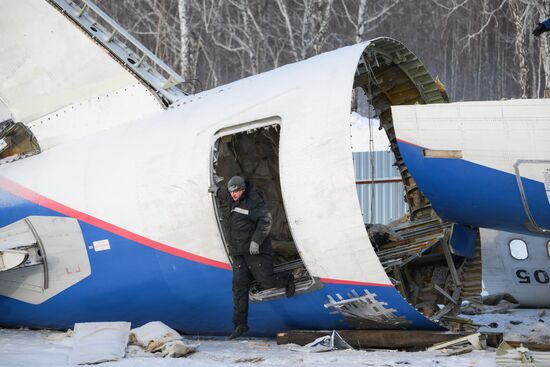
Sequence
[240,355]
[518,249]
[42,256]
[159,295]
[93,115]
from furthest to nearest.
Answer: [518,249]
[93,115]
[42,256]
[159,295]
[240,355]

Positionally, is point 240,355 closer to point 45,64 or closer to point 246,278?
point 246,278

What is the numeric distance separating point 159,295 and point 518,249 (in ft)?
19.7

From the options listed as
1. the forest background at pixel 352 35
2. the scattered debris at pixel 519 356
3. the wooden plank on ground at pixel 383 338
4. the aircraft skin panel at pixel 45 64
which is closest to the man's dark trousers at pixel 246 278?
the wooden plank on ground at pixel 383 338

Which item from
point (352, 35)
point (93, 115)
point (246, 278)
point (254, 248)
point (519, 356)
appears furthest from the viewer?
point (352, 35)

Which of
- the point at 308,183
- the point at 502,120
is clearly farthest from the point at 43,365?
the point at 502,120

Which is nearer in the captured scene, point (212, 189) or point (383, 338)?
point (383, 338)

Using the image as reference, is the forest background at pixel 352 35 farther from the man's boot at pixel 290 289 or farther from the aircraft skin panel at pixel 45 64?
the man's boot at pixel 290 289

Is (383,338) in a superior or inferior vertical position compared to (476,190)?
inferior

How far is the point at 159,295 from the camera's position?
32.6ft

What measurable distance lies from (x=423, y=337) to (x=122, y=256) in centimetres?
380

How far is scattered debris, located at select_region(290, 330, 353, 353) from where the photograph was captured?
29.6 feet

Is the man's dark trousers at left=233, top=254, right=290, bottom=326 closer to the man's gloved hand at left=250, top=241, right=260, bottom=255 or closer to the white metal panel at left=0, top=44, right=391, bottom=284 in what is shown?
the man's gloved hand at left=250, top=241, right=260, bottom=255

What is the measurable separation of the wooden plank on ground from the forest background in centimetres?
2348

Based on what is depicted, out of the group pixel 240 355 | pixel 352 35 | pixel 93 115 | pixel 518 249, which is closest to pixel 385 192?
pixel 518 249
